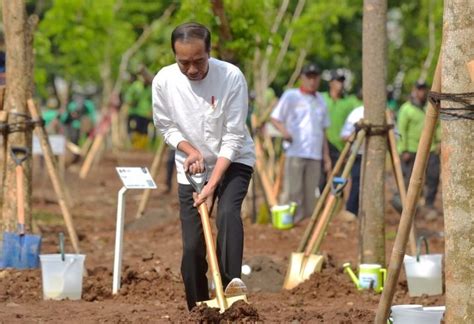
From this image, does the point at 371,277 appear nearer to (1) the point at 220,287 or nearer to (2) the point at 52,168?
(2) the point at 52,168

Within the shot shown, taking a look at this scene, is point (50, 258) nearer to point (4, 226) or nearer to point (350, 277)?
point (4, 226)

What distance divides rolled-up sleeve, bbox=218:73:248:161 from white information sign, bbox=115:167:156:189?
82.6 inches

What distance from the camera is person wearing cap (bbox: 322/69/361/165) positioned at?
1767cm

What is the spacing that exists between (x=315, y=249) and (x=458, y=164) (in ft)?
16.9

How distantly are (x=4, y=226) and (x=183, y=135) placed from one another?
3.95 m

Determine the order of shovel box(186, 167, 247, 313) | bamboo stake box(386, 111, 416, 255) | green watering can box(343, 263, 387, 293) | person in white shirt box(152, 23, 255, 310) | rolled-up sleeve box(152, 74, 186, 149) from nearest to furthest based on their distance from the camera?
shovel box(186, 167, 247, 313) → person in white shirt box(152, 23, 255, 310) → rolled-up sleeve box(152, 74, 186, 149) → green watering can box(343, 263, 387, 293) → bamboo stake box(386, 111, 416, 255)

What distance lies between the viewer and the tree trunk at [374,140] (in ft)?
35.6

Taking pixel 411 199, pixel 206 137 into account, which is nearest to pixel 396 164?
pixel 206 137

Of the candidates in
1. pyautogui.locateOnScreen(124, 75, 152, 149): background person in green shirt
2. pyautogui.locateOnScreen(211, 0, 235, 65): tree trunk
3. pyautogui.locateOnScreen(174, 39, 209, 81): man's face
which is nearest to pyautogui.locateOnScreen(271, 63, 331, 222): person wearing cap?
pyautogui.locateOnScreen(211, 0, 235, 65): tree trunk

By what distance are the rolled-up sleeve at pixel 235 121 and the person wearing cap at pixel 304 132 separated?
7.95 meters

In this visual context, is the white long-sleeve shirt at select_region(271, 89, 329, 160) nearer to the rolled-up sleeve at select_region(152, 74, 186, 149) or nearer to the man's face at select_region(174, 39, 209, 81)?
the rolled-up sleeve at select_region(152, 74, 186, 149)

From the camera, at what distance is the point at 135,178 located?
9.84 m

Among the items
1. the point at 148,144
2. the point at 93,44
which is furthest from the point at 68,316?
the point at 148,144

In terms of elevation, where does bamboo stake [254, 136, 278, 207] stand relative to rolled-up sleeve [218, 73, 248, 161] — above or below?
below
